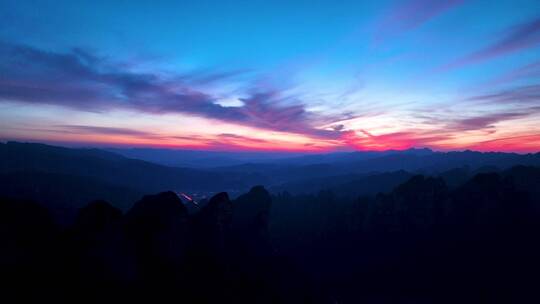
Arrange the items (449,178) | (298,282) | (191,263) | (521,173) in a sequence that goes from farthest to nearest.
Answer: (449,178)
(521,173)
(298,282)
(191,263)

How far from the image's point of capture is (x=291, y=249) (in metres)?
92.8

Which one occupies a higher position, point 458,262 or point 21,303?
Result: point 21,303

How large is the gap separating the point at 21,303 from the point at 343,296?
55.3 metres

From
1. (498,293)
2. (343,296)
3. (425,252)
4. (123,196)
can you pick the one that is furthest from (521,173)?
(123,196)

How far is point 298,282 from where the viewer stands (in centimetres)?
5478

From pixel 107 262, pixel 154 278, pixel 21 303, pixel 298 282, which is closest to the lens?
pixel 21 303

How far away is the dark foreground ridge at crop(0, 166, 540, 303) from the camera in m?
32.6

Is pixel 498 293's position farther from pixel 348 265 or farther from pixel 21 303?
pixel 21 303

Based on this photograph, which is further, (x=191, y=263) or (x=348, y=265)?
(x=348, y=265)

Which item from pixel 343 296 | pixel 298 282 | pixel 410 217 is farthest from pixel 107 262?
pixel 410 217

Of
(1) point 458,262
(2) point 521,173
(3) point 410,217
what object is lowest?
(1) point 458,262

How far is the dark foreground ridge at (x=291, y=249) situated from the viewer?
32.6 meters

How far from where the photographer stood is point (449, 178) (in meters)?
144

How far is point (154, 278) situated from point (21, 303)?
43.3 feet
